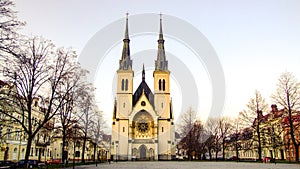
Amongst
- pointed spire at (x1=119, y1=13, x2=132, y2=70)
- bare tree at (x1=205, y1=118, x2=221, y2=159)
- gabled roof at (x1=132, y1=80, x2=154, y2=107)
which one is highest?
pointed spire at (x1=119, y1=13, x2=132, y2=70)

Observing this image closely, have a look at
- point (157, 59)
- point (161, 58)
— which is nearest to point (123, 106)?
point (157, 59)

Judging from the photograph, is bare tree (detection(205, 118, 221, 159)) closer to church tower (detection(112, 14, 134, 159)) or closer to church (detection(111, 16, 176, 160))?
church (detection(111, 16, 176, 160))

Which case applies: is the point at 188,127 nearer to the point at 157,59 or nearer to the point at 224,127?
the point at 224,127

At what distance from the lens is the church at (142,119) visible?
212ft

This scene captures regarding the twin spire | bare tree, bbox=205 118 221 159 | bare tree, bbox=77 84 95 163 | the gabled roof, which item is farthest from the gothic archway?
bare tree, bbox=77 84 95 163

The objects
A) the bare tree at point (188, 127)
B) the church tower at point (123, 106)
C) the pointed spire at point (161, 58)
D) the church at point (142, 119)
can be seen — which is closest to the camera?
the bare tree at point (188, 127)

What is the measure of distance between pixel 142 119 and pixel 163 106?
604 centimetres

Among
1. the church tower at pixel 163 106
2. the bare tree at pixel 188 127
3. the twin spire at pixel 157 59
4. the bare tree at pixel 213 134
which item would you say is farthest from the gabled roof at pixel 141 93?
the bare tree at pixel 213 134

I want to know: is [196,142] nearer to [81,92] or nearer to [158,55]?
[158,55]

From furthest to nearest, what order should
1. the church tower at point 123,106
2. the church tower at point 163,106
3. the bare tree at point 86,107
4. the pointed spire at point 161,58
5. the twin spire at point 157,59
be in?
the pointed spire at point 161,58 < the twin spire at point 157,59 < the church tower at point 163,106 < the church tower at point 123,106 < the bare tree at point 86,107

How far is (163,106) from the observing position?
6850cm

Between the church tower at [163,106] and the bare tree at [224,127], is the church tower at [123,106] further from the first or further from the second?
the bare tree at [224,127]

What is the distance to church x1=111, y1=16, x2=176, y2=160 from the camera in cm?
6462

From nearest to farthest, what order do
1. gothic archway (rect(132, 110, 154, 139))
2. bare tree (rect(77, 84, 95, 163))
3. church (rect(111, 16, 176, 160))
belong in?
bare tree (rect(77, 84, 95, 163))
church (rect(111, 16, 176, 160))
gothic archway (rect(132, 110, 154, 139))
